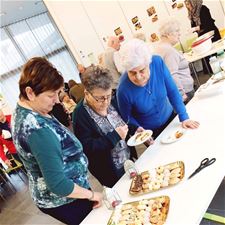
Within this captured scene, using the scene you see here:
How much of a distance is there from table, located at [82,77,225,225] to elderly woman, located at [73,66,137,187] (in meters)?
0.17

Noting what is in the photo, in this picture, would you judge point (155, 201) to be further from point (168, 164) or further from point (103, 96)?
point (103, 96)

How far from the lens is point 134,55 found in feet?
5.92

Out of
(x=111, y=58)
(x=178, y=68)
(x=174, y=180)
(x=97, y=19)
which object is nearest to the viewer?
(x=174, y=180)

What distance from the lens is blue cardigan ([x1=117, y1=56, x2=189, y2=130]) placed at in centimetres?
201

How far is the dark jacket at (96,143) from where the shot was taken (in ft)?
5.56

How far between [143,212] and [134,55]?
91cm

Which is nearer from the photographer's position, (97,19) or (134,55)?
(134,55)

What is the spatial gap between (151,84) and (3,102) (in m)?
6.92

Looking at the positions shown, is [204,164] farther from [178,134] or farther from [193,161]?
[178,134]

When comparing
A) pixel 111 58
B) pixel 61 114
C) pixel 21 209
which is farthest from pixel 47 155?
pixel 61 114

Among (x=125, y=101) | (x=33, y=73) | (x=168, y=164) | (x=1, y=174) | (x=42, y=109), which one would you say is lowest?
(x=1, y=174)

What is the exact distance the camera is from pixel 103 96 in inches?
66.4

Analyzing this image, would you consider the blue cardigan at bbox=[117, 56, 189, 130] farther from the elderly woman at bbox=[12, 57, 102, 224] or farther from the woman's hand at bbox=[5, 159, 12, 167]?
the woman's hand at bbox=[5, 159, 12, 167]

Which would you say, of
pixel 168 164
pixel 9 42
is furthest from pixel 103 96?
pixel 9 42
